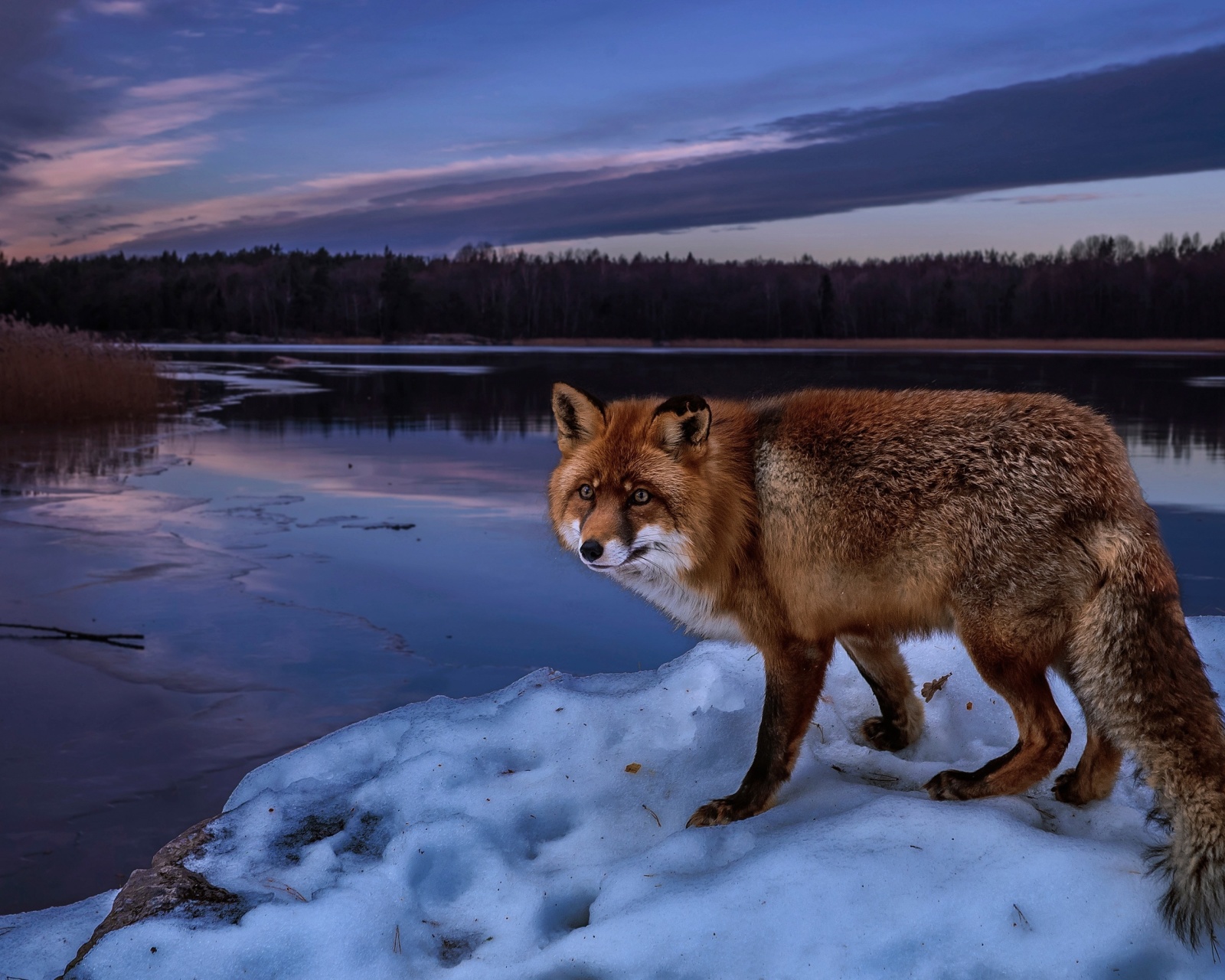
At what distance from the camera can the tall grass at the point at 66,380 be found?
1872 cm

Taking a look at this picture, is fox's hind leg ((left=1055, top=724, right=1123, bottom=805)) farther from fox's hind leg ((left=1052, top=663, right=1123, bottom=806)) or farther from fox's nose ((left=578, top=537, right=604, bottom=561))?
fox's nose ((left=578, top=537, right=604, bottom=561))

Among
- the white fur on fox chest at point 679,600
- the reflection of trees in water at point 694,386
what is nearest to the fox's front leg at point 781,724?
the white fur on fox chest at point 679,600

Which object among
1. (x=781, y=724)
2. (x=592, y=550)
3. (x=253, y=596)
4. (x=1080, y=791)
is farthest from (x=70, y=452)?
(x=1080, y=791)

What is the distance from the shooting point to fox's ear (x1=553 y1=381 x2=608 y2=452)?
13.5 ft

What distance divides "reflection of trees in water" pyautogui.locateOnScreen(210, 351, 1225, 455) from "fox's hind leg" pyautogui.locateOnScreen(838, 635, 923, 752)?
6.61 metres

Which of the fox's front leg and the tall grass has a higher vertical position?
the tall grass

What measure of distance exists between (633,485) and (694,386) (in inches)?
652

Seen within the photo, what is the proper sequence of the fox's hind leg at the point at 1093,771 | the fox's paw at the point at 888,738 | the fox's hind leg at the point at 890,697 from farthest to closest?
the fox's paw at the point at 888,738 → the fox's hind leg at the point at 890,697 → the fox's hind leg at the point at 1093,771

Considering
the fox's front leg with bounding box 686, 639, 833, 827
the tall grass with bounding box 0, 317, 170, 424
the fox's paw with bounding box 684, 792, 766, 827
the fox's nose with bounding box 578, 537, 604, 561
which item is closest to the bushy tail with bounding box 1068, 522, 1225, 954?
the fox's front leg with bounding box 686, 639, 833, 827

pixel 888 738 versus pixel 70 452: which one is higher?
pixel 70 452

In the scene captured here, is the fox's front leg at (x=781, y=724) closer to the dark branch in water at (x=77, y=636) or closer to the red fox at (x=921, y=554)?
the red fox at (x=921, y=554)

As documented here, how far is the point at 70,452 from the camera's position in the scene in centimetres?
1598

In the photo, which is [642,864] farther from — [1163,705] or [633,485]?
[1163,705]

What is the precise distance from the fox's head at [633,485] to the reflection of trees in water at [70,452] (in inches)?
462
